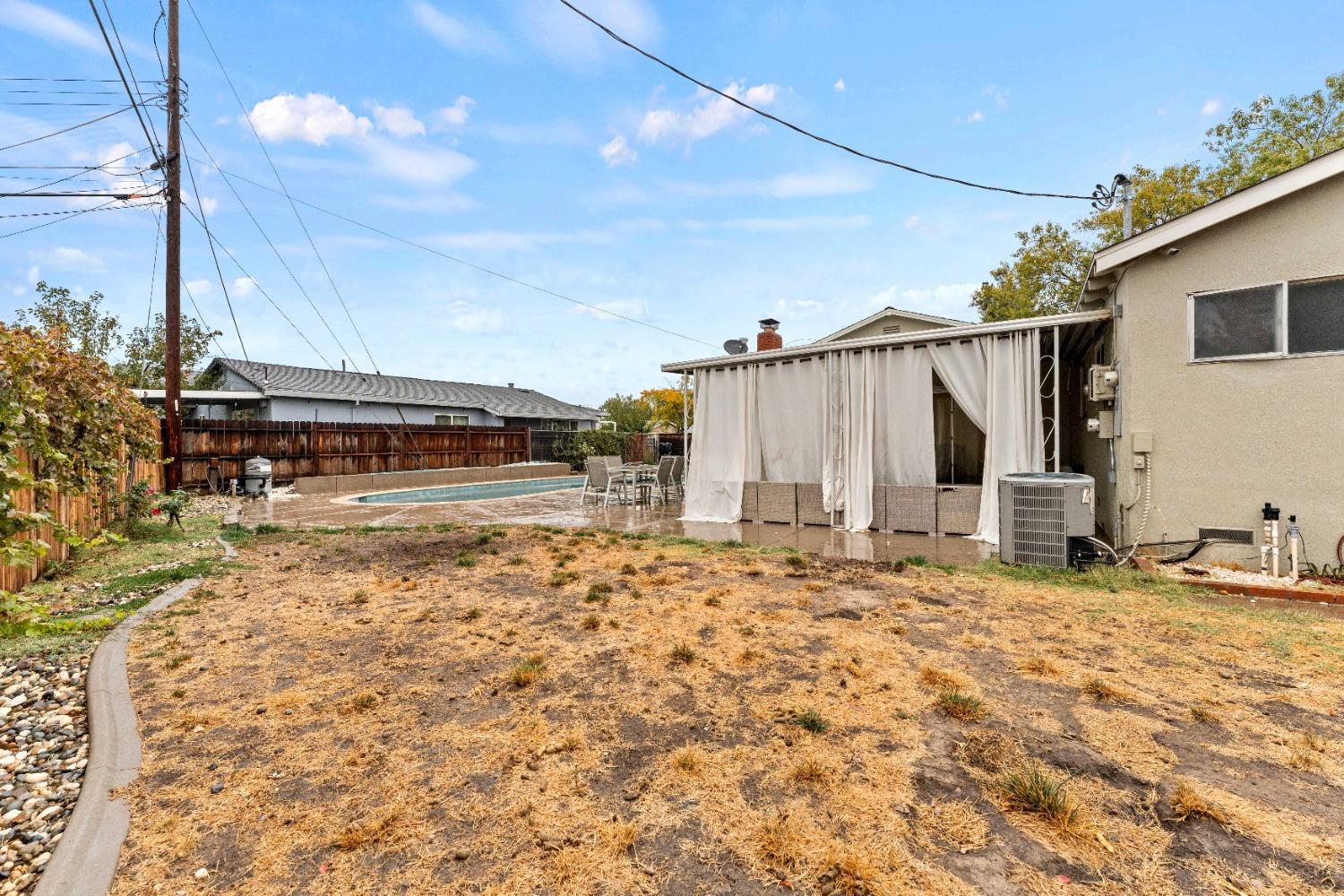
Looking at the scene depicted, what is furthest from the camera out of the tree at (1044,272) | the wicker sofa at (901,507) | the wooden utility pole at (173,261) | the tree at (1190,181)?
the tree at (1044,272)

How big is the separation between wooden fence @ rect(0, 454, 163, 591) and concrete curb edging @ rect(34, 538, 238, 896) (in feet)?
2.64

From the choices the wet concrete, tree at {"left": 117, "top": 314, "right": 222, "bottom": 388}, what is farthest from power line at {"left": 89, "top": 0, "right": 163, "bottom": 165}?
tree at {"left": 117, "top": 314, "right": 222, "bottom": 388}

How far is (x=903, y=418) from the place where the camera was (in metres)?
7.88

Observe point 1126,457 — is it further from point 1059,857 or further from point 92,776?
point 92,776

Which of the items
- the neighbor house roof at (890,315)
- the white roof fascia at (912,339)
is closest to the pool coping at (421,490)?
the white roof fascia at (912,339)

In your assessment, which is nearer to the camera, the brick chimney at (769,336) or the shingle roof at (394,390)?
the brick chimney at (769,336)

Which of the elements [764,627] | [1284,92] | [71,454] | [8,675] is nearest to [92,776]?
[8,675]

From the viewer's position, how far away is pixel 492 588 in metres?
5.14

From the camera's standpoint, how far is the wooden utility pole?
10.2 meters

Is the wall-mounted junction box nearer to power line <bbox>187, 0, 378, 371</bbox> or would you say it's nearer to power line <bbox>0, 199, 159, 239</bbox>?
power line <bbox>0, 199, 159, 239</bbox>

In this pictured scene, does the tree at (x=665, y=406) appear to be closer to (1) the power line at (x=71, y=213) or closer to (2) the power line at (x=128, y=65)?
(1) the power line at (x=71, y=213)

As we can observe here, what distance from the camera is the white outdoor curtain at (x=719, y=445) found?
9086mm

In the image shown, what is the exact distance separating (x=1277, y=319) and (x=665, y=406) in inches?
1236

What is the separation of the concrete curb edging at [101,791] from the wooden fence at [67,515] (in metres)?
0.80
